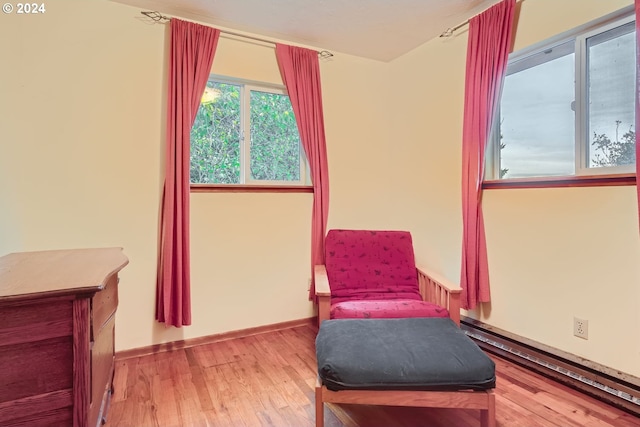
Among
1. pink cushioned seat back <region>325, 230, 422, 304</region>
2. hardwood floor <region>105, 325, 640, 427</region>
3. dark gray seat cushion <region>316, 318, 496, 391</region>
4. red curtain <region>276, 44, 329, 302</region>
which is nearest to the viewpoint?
dark gray seat cushion <region>316, 318, 496, 391</region>

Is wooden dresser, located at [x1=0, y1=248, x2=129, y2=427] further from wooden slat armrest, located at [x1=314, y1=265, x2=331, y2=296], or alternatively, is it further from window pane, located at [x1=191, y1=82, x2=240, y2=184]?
window pane, located at [x1=191, y1=82, x2=240, y2=184]

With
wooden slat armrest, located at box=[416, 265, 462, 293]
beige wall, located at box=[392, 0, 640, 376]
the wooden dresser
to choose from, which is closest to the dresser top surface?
the wooden dresser

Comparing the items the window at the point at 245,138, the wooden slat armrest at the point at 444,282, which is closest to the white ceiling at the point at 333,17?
the window at the point at 245,138

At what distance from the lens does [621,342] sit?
66.8 inches

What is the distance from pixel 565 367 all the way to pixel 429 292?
837mm

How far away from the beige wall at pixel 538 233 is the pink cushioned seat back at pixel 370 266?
17.6 inches

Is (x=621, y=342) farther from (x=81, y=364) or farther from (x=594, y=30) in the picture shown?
(x=81, y=364)

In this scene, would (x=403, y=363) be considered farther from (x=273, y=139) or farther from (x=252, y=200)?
(x=273, y=139)

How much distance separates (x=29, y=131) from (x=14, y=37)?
1.79ft

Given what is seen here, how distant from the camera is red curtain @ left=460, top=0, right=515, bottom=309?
218cm

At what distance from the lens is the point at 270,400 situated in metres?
1.76

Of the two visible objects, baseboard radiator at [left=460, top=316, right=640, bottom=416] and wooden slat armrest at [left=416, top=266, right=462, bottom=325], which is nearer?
baseboard radiator at [left=460, top=316, right=640, bottom=416]

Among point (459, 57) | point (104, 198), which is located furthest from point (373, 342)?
point (459, 57)

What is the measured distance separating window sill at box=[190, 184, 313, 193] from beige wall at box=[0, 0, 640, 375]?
5 cm
